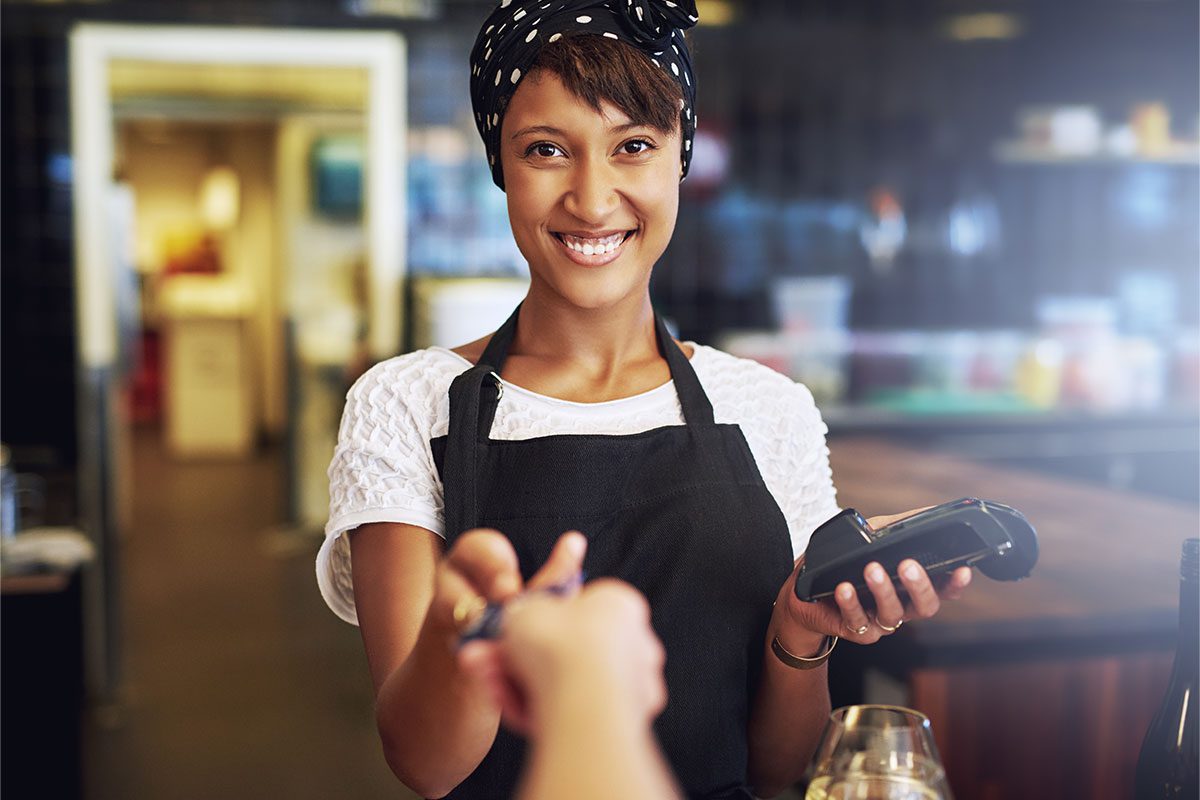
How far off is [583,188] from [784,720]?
2.04ft

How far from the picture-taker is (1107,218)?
593 cm

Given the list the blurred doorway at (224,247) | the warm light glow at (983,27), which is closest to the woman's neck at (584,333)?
the blurred doorway at (224,247)

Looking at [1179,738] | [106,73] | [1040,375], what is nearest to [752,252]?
[1040,375]

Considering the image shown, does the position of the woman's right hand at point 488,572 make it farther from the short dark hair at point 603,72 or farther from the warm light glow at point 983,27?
the warm light glow at point 983,27

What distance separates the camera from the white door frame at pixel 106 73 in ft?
16.0

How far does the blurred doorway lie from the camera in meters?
4.90

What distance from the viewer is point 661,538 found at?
1.34 m

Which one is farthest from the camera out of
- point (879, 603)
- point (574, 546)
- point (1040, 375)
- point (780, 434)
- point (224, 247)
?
point (224, 247)

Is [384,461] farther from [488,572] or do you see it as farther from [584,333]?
[488,572]

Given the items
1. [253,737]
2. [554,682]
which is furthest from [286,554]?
[554,682]

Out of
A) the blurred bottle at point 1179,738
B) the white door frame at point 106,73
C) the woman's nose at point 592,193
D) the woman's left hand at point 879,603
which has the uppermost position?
the white door frame at point 106,73

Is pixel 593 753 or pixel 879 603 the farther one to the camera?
pixel 879 603

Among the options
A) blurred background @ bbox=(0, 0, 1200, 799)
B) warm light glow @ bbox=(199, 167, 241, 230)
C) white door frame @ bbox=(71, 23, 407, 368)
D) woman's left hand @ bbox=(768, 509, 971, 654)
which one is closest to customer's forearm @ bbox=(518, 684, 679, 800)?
woman's left hand @ bbox=(768, 509, 971, 654)

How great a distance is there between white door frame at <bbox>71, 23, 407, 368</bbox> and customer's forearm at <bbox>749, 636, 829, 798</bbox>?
411cm
